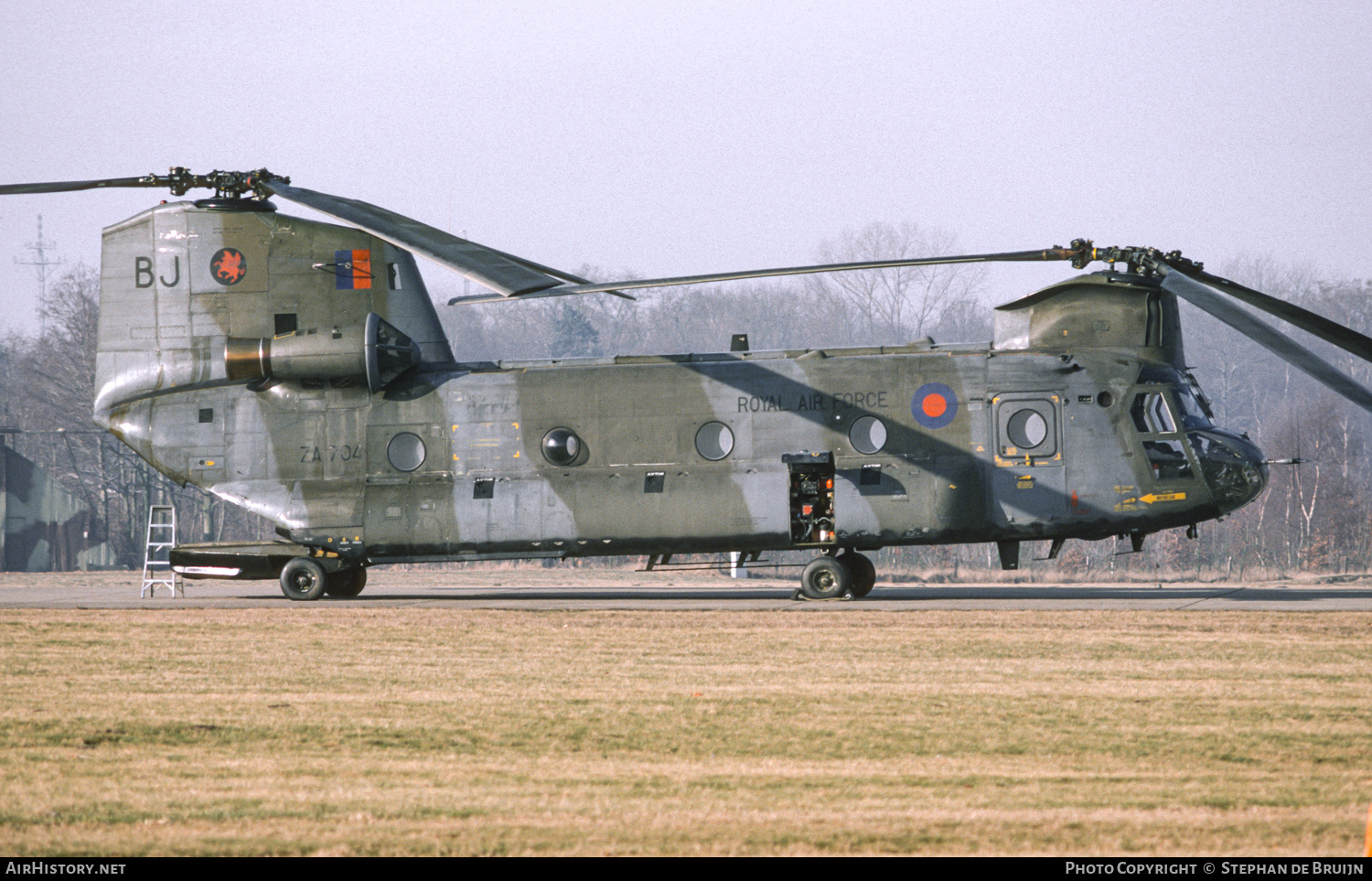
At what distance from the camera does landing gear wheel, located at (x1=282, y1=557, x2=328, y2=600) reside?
2092cm

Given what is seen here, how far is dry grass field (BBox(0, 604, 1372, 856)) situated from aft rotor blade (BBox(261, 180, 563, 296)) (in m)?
4.10

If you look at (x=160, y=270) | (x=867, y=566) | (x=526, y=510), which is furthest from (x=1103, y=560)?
(x=160, y=270)

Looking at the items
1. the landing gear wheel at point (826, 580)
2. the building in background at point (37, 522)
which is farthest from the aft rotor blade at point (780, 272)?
the building in background at point (37, 522)

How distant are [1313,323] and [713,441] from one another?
27.6 ft

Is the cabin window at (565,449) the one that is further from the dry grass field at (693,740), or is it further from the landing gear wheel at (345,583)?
the dry grass field at (693,740)

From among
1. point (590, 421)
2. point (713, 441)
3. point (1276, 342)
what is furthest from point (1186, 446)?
point (590, 421)

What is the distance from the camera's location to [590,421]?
20031 millimetres

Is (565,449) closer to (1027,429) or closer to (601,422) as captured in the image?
(601,422)

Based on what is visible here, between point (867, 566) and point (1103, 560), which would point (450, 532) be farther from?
point (1103, 560)

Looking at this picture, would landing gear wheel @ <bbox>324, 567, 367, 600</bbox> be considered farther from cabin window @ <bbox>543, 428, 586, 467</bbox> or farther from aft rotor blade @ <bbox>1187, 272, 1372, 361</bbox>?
aft rotor blade @ <bbox>1187, 272, 1372, 361</bbox>

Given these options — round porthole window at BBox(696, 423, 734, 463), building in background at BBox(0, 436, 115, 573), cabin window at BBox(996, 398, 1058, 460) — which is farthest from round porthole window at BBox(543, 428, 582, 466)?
building in background at BBox(0, 436, 115, 573)

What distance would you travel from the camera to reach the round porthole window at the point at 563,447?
20.0 m

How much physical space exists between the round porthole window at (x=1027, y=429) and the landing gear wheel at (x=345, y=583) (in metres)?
10.6
